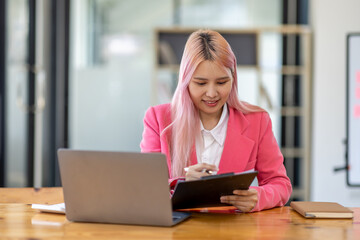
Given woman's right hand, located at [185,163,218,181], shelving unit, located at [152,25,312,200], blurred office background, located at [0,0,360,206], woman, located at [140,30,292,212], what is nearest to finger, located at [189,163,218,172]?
woman's right hand, located at [185,163,218,181]

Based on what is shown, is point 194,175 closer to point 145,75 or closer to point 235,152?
point 235,152

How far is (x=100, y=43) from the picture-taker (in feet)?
17.7

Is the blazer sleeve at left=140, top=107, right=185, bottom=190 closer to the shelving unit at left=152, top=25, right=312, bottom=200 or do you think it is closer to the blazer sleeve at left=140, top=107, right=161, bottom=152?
the blazer sleeve at left=140, top=107, right=161, bottom=152

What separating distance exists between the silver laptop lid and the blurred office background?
291 centimetres

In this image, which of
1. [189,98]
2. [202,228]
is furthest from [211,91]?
[202,228]

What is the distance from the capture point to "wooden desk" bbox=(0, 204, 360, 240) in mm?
1392

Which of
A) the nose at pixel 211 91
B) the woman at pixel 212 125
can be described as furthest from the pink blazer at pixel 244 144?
the nose at pixel 211 91

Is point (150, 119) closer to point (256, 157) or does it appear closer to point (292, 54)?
point (256, 157)

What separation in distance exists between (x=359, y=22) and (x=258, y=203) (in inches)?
136

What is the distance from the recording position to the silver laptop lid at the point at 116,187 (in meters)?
1.41

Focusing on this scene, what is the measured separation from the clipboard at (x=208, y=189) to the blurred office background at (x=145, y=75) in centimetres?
292

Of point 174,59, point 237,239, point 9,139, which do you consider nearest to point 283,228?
point 237,239

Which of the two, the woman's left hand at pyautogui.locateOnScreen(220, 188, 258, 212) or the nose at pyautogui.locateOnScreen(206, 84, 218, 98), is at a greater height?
the nose at pyautogui.locateOnScreen(206, 84, 218, 98)

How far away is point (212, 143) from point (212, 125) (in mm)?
78
